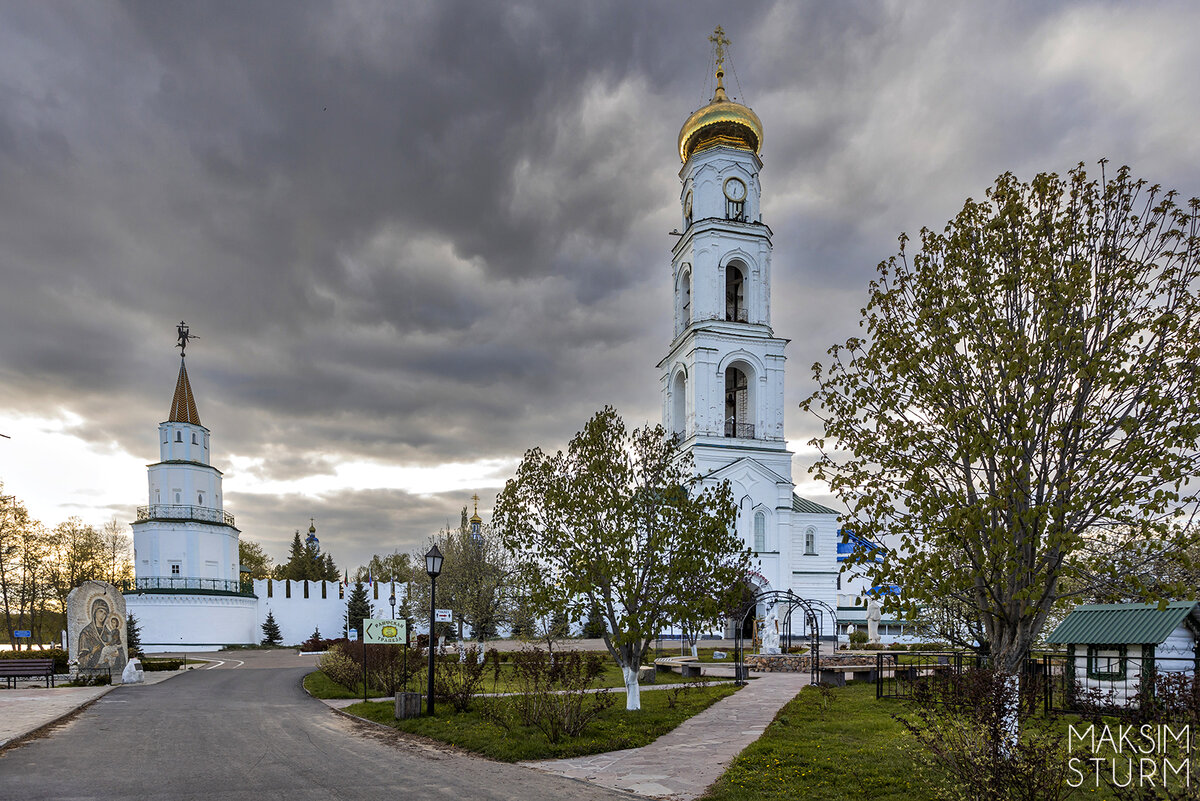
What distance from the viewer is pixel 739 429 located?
1852 inches

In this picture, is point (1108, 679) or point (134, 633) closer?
point (1108, 679)

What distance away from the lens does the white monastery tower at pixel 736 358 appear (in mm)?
44906

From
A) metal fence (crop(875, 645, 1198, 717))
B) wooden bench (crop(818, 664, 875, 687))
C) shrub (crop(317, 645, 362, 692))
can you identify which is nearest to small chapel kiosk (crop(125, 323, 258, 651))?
shrub (crop(317, 645, 362, 692))

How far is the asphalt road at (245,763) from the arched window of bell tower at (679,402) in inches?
1333

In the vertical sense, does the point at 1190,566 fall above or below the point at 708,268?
below

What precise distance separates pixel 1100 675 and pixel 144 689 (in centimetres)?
2418

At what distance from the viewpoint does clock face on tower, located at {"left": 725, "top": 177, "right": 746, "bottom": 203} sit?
48406 millimetres

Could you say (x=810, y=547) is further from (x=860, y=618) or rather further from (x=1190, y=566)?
(x=1190, y=566)

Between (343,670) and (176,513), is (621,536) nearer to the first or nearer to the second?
(343,670)

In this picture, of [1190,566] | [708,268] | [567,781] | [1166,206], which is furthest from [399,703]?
[708,268]

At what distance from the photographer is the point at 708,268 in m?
47.0

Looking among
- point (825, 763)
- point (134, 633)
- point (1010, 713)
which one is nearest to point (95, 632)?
point (134, 633)

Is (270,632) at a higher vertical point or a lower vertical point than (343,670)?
lower

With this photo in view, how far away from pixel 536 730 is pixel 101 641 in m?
19.5
